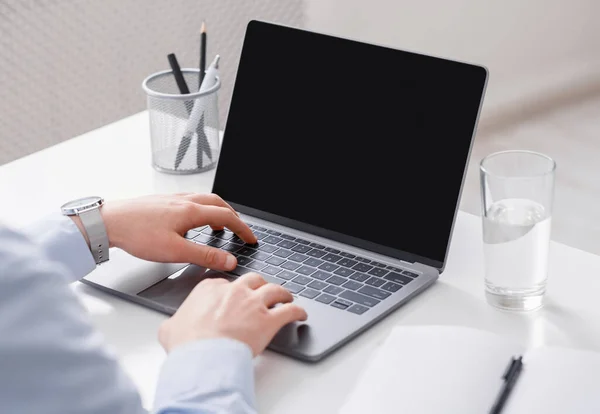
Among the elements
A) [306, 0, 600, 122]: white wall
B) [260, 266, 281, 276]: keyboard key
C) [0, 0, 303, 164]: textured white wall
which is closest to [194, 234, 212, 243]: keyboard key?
[260, 266, 281, 276]: keyboard key

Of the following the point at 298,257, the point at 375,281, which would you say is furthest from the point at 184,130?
the point at 375,281

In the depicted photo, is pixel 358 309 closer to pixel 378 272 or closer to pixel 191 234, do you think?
pixel 378 272

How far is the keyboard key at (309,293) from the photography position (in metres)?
0.98

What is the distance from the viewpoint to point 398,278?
40.2 inches

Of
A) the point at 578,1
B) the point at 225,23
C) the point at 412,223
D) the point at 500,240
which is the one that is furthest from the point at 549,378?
the point at 578,1

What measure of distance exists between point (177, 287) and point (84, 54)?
1.51 meters

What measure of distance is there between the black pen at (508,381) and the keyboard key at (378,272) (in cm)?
23

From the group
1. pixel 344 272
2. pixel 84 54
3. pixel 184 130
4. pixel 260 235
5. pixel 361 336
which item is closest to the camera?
pixel 361 336

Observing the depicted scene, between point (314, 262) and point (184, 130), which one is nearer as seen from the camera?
point (314, 262)

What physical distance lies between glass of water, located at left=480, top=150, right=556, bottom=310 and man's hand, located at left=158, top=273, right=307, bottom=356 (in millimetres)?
227

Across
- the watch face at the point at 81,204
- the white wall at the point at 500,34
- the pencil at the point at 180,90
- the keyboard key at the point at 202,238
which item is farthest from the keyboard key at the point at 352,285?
the white wall at the point at 500,34

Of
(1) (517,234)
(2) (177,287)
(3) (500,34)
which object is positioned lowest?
(3) (500,34)

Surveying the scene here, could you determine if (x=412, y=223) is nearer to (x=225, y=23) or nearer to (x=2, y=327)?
(x=2, y=327)

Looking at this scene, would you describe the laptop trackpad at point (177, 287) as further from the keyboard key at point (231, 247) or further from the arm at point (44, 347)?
→ the arm at point (44, 347)
